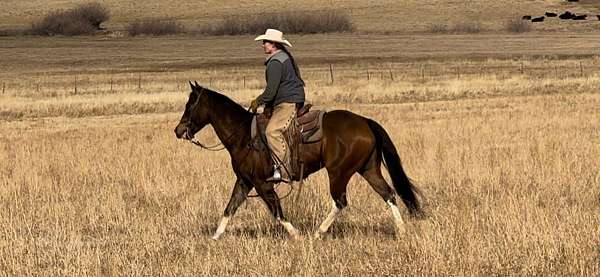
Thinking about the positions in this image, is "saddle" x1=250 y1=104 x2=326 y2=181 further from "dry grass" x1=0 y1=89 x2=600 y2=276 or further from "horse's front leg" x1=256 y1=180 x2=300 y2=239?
"dry grass" x1=0 y1=89 x2=600 y2=276

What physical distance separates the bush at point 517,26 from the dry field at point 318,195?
7526cm

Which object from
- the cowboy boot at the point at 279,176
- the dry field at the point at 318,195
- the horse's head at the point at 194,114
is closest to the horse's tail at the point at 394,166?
the dry field at the point at 318,195

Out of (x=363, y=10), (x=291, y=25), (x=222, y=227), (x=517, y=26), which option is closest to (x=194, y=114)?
(x=222, y=227)

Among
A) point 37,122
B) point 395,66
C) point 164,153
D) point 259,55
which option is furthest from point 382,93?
point 259,55

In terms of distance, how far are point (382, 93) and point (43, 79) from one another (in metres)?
24.9

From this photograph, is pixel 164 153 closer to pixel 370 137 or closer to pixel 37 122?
pixel 370 137

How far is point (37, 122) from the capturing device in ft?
89.4

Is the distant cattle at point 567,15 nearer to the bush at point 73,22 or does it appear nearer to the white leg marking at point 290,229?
the bush at point 73,22

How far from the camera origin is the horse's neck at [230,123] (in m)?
9.92

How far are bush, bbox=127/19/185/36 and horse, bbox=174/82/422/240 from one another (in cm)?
10316

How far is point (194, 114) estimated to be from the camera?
10.0m

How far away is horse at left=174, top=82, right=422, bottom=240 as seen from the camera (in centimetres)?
970

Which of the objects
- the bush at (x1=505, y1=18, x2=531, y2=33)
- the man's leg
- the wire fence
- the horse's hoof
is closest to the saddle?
the man's leg

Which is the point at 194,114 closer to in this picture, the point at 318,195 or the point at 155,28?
the point at 318,195
